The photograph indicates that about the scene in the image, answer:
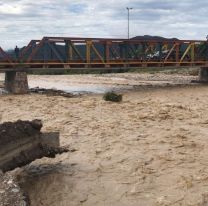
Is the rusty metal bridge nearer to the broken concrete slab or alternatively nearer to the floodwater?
the floodwater

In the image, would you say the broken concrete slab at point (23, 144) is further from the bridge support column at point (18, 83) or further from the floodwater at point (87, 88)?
the floodwater at point (87, 88)

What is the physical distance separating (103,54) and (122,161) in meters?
26.0

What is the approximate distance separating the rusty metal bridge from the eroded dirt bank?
11.8 metres

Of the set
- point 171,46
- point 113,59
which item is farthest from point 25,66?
point 171,46

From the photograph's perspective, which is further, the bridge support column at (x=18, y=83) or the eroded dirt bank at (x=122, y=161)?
the bridge support column at (x=18, y=83)

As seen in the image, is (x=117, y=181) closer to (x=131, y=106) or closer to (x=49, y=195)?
(x=49, y=195)

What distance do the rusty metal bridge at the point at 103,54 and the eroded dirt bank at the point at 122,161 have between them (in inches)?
463

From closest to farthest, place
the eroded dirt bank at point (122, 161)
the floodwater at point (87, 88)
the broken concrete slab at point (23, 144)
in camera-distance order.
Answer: the eroded dirt bank at point (122, 161)
the broken concrete slab at point (23, 144)
the floodwater at point (87, 88)

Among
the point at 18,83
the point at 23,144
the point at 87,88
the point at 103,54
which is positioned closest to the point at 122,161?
the point at 23,144

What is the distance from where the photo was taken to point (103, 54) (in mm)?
38031

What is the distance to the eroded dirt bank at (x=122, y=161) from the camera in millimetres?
10000

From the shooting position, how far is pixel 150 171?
456 inches

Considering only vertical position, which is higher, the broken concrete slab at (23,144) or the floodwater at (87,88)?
the broken concrete slab at (23,144)

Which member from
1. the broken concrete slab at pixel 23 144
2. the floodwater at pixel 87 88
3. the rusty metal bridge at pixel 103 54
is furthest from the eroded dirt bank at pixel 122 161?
the floodwater at pixel 87 88
